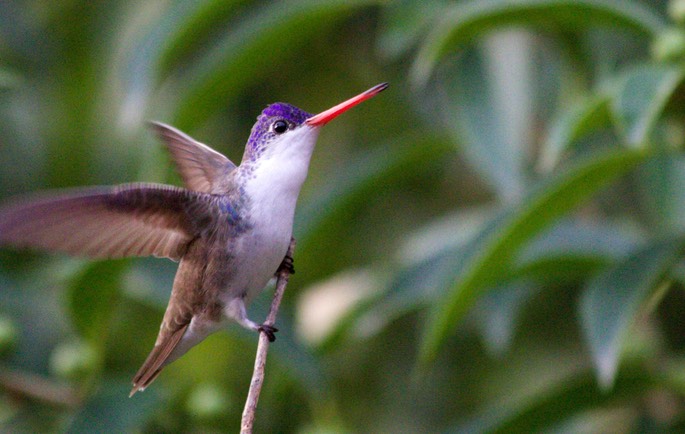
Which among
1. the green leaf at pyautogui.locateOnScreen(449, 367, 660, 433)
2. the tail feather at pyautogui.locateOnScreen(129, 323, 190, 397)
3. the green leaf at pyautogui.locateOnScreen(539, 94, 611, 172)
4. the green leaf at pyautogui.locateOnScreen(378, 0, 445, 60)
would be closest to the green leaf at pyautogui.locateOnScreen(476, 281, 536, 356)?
the green leaf at pyautogui.locateOnScreen(449, 367, 660, 433)

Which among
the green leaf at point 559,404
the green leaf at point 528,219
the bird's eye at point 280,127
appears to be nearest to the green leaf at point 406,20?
the green leaf at point 528,219

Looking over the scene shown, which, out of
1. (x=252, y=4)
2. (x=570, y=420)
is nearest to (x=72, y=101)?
(x=252, y=4)

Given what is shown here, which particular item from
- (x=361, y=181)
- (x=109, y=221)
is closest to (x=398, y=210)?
(x=361, y=181)

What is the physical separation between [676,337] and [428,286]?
2.52 ft

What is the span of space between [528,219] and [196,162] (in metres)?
0.70

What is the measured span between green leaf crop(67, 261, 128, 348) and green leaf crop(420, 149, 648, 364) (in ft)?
2.55

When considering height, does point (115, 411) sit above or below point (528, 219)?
below

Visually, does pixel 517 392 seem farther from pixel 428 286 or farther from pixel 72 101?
pixel 72 101

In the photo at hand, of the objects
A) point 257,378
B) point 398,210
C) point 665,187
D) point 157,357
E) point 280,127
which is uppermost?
point 398,210

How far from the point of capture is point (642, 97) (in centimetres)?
204

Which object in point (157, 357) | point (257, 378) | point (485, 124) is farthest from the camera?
point (485, 124)

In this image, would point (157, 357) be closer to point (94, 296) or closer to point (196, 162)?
point (196, 162)

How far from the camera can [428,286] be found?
2.72 meters

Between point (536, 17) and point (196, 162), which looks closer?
point (196, 162)
